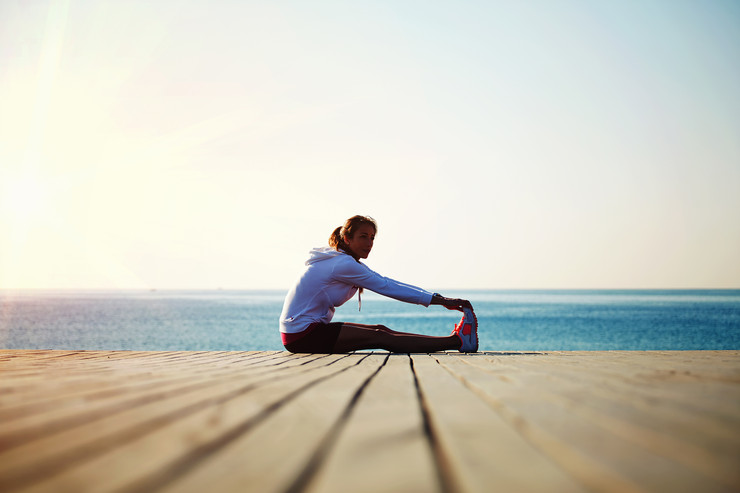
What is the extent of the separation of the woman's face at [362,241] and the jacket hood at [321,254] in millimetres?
236

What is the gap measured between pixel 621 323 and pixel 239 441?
5756cm

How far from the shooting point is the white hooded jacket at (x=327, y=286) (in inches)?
170

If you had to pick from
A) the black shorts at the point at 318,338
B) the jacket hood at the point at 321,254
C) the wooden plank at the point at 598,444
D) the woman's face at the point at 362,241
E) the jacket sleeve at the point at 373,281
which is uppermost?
the woman's face at the point at 362,241

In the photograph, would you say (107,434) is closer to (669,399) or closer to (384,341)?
(669,399)

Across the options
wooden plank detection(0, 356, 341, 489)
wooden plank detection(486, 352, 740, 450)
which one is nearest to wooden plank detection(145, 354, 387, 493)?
wooden plank detection(0, 356, 341, 489)

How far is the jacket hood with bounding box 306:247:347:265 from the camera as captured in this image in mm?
4402

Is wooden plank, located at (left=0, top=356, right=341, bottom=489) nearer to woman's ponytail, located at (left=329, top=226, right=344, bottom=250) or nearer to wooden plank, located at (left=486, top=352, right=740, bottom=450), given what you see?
wooden plank, located at (left=486, top=352, right=740, bottom=450)

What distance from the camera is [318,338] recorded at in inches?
171

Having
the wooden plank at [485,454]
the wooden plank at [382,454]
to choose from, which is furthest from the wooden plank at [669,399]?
the wooden plank at [382,454]

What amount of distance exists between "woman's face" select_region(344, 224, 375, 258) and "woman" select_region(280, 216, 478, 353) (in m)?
0.18

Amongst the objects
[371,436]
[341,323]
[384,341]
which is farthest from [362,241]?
[371,436]

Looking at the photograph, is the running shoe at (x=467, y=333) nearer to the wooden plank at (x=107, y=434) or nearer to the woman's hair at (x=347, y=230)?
the woman's hair at (x=347, y=230)

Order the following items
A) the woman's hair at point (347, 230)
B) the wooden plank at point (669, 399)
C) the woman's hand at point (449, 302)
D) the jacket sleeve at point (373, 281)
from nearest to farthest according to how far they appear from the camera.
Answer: the wooden plank at point (669, 399) → the woman's hand at point (449, 302) → the jacket sleeve at point (373, 281) → the woman's hair at point (347, 230)

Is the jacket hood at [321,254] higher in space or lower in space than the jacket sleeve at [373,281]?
higher
